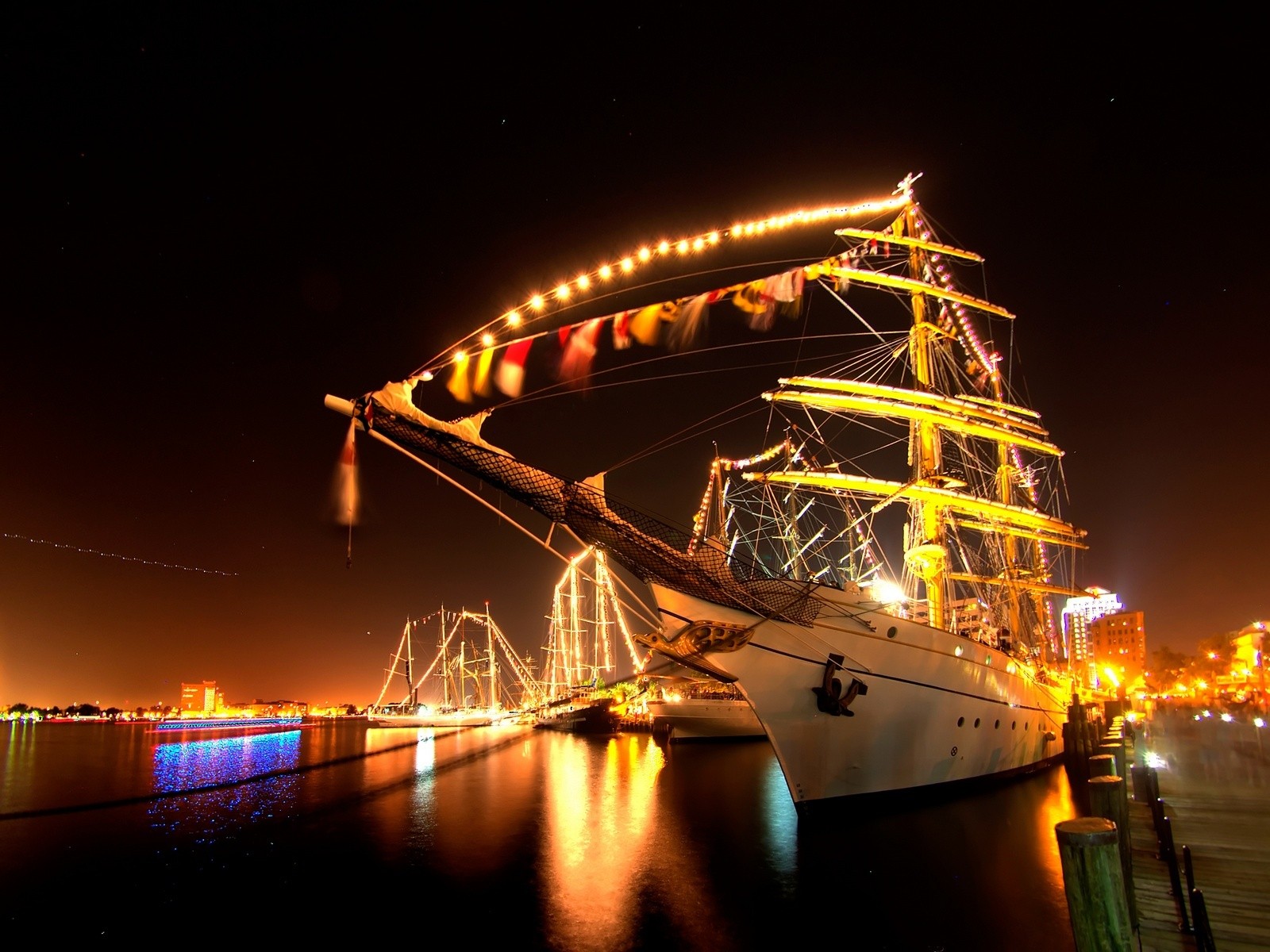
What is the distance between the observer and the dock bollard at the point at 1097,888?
5.69 meters

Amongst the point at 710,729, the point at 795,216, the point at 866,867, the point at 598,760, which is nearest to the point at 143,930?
the point at 866,867

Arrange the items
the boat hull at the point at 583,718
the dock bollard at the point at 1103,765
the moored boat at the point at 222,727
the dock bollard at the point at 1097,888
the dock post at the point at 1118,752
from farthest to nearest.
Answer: the moored boat at the point at 222,727, the boat hull at the point at 583,718, the dock post at the point at 1118,752, the dock bollard at the point at 1103,765, the dock bollard at the point at 1097,888

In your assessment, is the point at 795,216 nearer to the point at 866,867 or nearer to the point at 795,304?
the point at 795,304

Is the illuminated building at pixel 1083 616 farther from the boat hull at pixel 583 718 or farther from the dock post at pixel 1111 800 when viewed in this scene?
the dock post at pixel 1111 800

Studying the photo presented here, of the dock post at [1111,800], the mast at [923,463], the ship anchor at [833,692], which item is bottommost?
the dock post at [1111,800]

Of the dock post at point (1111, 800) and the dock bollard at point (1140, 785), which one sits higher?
the dock post at point (1111, 800)

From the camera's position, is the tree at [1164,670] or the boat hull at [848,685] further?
the tree at [1164,670]

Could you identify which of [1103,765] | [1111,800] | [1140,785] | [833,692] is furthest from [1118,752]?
[1111,800]

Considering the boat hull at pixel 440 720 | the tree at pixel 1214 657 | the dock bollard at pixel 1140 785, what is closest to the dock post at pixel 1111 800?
the dock bollard at pixel 1140 785

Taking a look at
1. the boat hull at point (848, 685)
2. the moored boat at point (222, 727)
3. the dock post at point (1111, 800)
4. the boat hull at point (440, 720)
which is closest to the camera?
the dock post at point (1111, 800)

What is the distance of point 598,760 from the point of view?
3975 cm

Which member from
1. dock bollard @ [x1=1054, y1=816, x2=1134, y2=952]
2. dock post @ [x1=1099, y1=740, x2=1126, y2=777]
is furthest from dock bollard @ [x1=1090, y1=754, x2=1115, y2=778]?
dock bollard @ [x1=1054, y1=816, x2=1134, y2=952]

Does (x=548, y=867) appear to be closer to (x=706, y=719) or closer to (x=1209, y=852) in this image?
(x=1209, y=852)

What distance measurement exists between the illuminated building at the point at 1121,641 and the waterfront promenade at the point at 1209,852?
14605cm
